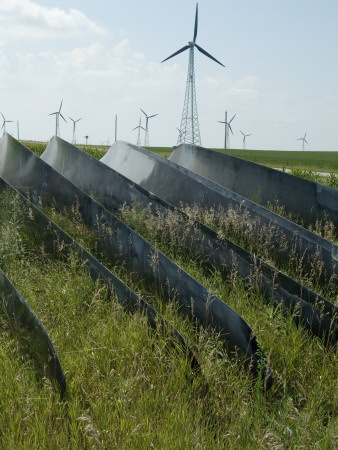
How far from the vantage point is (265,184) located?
29.7 ft

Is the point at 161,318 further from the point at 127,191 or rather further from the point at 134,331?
the point at 127,191

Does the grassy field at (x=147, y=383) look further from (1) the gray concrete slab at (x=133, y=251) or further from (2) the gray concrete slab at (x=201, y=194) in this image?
(2) the gray concrete slab at (x=201, y=194)

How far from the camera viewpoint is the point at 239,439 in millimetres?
3074

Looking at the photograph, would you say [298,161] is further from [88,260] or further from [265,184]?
[88,260]

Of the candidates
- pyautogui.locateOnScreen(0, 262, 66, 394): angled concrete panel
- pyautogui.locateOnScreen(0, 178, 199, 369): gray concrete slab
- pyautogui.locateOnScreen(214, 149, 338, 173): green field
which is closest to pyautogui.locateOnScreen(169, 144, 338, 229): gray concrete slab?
pyautogui.locateOnScreen(0, 178, 199, 369): gray concrete slab

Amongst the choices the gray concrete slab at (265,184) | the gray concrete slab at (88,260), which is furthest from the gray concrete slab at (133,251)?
the gray concrete slab at (265,184)

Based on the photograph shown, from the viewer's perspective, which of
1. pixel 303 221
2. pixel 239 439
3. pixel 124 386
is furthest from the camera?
pixel 303 221

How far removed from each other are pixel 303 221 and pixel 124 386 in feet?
18.8

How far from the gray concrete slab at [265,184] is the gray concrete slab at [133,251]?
334 centimetres

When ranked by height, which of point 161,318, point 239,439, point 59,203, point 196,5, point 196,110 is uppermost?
point 196,5

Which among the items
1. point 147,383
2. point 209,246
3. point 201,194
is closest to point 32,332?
point 147,383

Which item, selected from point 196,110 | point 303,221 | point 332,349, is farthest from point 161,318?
point 196,110

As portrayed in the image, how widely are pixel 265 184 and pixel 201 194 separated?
155 centimetres

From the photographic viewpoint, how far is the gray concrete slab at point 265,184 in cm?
835
